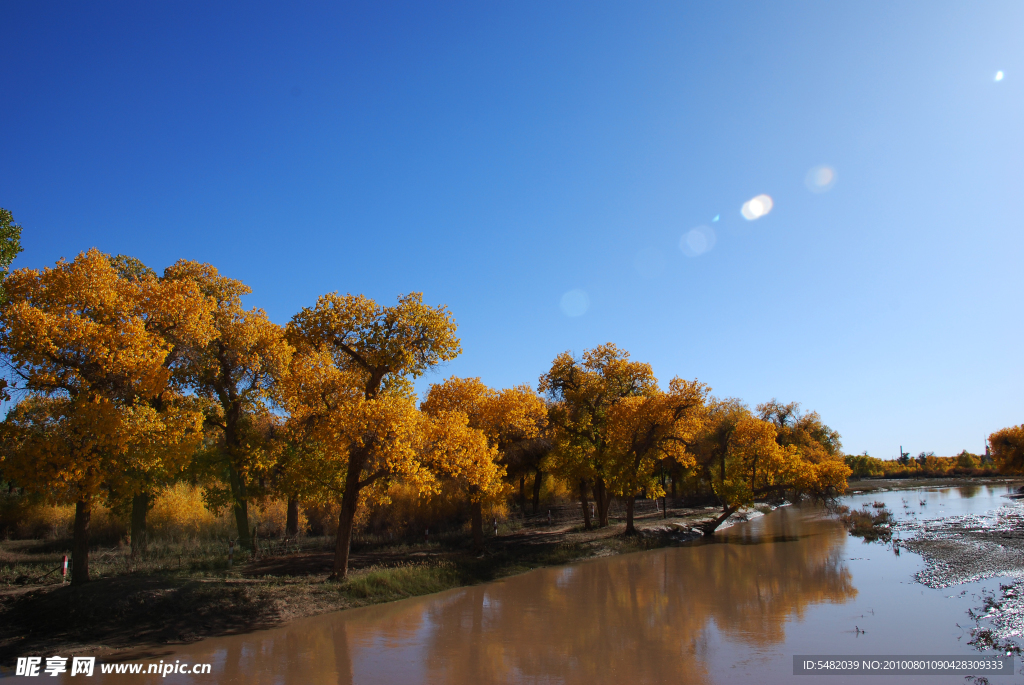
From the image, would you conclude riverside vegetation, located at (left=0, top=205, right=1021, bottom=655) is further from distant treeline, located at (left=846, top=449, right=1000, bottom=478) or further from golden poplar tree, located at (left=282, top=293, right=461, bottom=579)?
distant treeline, located at (left=846, top=449, right=1000, bottom=478)

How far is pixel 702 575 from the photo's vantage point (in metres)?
23.2

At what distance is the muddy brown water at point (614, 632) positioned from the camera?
1182 centimetres

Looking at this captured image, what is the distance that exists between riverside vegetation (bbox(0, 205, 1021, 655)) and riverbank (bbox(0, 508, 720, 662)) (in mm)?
127

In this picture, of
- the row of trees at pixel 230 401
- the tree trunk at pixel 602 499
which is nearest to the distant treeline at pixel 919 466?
the tree trunk at pixel 602 499

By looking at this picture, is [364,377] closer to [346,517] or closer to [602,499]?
[346,517]

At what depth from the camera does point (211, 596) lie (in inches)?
644

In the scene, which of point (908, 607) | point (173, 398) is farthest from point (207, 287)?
point (908, 607)

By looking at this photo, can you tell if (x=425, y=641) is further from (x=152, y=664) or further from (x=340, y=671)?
(x=152, y=664)

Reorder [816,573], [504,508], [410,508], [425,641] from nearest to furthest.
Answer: [425,641] < [816,573] < [410,508] < [504,508]

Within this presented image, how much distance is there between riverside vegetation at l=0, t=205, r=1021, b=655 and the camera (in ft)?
53.3

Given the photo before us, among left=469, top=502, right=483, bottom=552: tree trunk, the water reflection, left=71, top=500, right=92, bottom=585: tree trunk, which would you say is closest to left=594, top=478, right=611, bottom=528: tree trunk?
the water reflection

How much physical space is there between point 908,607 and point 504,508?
80.8 ft

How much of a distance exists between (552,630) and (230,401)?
58.8 feet

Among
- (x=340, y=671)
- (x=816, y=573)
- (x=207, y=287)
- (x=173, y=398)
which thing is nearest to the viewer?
(x=340, y=671)
